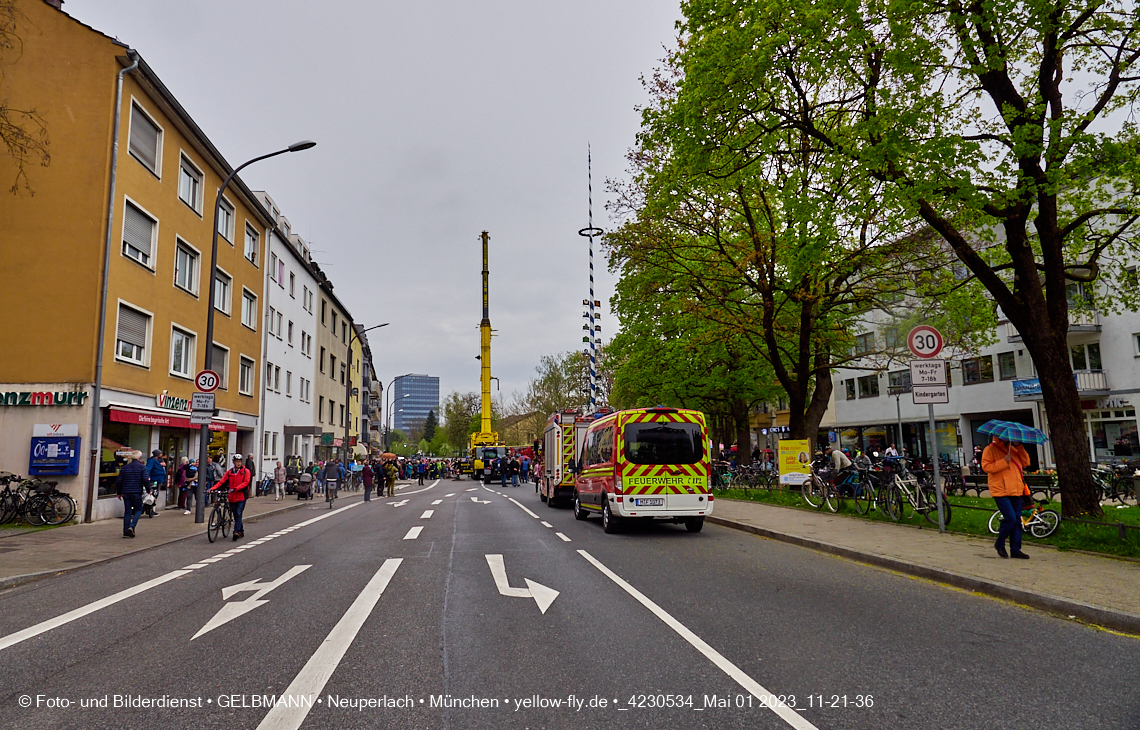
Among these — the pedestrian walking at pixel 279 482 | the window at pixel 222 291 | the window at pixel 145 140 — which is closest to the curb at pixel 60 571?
the window at pixel 145 140

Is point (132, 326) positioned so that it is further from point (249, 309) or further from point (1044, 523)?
point (1044, 523)

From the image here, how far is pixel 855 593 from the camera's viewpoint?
26.0ft

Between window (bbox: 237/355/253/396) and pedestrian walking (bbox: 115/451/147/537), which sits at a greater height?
window (bbox: 237/355/253/396)

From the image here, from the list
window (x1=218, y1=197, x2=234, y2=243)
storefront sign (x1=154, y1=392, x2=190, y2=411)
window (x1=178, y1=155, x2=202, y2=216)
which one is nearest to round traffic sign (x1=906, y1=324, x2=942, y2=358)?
storefront sign (x1=154, y1=392, x2=190, y2=411)

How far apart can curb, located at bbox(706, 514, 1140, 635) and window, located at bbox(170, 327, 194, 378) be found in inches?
759

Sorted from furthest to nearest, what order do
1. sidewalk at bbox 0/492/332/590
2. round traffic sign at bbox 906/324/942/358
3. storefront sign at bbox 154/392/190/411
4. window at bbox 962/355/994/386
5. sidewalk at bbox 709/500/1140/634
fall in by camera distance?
A: window at bbox 962/355/994/386
storefront sign at bbox 154/392/190/411
round traffic sign at bbox 906/324/942/358
sidewalk at bbox 0/492/332/590
sidewalk at bbox 709/500/1140/634

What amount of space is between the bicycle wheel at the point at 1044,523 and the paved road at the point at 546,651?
328cm

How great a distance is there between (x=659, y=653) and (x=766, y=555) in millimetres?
6212

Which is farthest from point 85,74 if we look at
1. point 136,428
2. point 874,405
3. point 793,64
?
point 874,405

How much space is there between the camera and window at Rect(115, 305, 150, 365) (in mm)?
19062

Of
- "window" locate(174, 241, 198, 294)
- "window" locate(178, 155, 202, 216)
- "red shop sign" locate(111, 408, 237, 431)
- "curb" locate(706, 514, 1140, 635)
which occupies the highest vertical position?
"window" locate(178, 155, 202, 216)

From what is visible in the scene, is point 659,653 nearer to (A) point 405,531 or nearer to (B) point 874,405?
(A) point 405,531

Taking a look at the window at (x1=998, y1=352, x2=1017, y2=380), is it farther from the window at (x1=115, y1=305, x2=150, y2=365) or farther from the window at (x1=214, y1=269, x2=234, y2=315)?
the window at (x1=115, y1=305, x2=150, y2=365)

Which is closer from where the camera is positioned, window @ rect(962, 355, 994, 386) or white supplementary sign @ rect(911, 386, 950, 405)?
white supplementary sign @ rect(911, 386, 950, 405)
